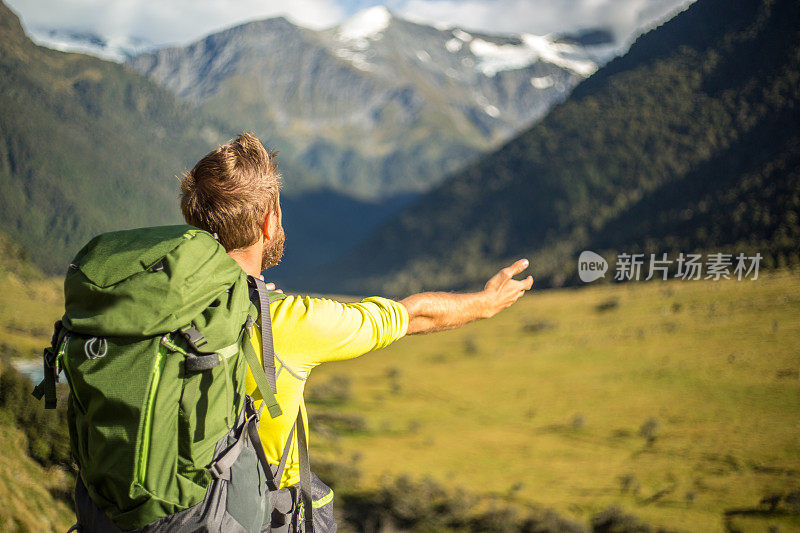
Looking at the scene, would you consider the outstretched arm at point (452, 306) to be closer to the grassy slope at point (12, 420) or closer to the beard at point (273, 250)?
the beard at point (273, 250)

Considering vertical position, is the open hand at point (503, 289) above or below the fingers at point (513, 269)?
below

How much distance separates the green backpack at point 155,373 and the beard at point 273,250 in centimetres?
40

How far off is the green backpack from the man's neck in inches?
11.3

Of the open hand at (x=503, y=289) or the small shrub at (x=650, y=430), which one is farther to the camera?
the small shrub at (x=650, y=430)

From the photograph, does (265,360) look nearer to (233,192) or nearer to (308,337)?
(308,337)

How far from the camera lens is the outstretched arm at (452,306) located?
98.0 inches

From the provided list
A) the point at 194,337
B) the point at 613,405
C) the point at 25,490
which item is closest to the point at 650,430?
the point at 613,405

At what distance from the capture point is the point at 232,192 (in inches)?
87.8

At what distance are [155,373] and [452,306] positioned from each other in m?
1.17

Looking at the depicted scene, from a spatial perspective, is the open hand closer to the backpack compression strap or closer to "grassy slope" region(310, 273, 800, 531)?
the backpack compression strap

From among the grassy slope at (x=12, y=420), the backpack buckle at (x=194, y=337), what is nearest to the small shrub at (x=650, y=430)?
the grassy slope at (x=12, y=420)

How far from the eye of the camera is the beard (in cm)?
246

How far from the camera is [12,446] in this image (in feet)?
16.0

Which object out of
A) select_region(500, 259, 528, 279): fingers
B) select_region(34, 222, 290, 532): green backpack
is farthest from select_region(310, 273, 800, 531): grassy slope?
select_region(34, 222, 290, 532): green backpack
